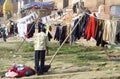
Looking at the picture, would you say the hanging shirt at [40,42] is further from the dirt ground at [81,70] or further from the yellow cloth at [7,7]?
the yellow cloth at [7,7]

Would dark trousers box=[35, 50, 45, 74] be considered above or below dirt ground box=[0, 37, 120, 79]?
above

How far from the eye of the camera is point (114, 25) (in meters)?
14.0

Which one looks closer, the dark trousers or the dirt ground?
the dirt ground

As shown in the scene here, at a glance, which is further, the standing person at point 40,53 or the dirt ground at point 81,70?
the standing person at point 40,53

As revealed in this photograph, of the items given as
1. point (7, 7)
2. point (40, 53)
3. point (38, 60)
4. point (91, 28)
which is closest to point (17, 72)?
point (38, 60)

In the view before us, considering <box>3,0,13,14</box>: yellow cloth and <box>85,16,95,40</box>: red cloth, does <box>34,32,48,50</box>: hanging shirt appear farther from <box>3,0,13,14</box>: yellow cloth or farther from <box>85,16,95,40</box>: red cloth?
<box>3,0,13,14</box>: yellow cloth

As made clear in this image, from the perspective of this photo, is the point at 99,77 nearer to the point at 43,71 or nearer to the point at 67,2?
the point at 43,71

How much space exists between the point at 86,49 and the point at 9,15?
3025 cm

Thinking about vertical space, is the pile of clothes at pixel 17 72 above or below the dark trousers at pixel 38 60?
below

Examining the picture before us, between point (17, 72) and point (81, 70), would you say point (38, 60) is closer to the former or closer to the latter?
point (17, 72)

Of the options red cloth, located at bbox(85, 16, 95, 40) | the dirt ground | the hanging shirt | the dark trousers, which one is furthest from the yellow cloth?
the dark trousers

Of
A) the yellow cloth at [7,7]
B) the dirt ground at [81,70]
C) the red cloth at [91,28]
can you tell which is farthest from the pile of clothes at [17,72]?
the yellow cloth at [7,7]

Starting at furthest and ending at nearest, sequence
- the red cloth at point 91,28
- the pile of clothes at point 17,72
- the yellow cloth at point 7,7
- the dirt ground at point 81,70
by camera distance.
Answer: the yellow cloth at point 7,7, the red cloth at point 91,28, the pile of clothes at point 17,72, the dirt ground at point 81,70

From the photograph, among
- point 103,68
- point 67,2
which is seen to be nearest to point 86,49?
point 103,68
